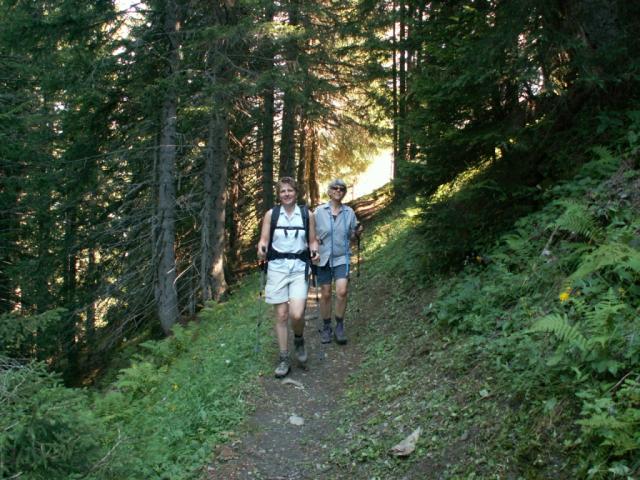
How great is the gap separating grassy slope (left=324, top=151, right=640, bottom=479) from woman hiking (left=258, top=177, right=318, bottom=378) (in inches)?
55.4

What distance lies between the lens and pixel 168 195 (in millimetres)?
13711

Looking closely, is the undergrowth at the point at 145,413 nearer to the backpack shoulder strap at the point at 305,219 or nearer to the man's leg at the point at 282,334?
the man's leg at the point at 282,334

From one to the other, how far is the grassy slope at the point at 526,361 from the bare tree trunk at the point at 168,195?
8147 millimetres

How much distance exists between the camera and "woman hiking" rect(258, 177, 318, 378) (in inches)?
259

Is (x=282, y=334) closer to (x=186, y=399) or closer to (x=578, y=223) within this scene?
(x=186, y=399)

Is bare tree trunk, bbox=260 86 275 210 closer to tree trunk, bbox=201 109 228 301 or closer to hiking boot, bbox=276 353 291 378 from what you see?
tree trunk, bbox=201 109 228 301

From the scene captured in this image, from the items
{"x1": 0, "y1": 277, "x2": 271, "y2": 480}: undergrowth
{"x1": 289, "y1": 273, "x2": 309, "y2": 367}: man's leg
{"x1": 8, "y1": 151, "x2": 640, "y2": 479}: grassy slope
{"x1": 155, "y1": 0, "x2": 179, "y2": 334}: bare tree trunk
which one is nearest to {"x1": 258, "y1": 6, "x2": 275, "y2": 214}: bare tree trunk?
{"x1": 155, "y1": 0, "x2": 179, "y2": 334}: bare tree trunk

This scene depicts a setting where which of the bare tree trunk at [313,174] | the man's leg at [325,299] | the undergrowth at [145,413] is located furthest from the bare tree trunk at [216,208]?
the bare tree trunk at [313,174]

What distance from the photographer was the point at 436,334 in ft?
20.7

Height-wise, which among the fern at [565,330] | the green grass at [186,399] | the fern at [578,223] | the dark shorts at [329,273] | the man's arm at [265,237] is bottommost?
the green grass at [186,399]

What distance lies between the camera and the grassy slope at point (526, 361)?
3357 mm

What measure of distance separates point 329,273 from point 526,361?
12.1 ft

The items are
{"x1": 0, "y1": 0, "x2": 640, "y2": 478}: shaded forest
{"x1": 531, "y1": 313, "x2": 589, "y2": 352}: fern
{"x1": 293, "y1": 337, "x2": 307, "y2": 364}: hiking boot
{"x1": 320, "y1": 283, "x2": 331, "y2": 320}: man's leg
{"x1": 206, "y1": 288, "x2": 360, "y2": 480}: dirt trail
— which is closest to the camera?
{"x1": 531, "y1": 313, "x2": 589, "y2": 352}: fern

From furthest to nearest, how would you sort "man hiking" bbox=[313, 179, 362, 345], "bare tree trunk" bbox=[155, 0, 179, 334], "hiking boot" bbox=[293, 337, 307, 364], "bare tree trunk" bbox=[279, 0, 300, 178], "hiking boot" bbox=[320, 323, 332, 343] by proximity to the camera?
"bare tree trunk" bbox=[279, 0, 300, 178] < "bare tree trunk" bbox=[155, 0, 179, 334] < "hiking boot" bbox=[320, 323, 332, 343] < "man hiking" bbox=[313, 179, 362, 345] < "hiking boot" bbox=[293, 337, 307, 364]
